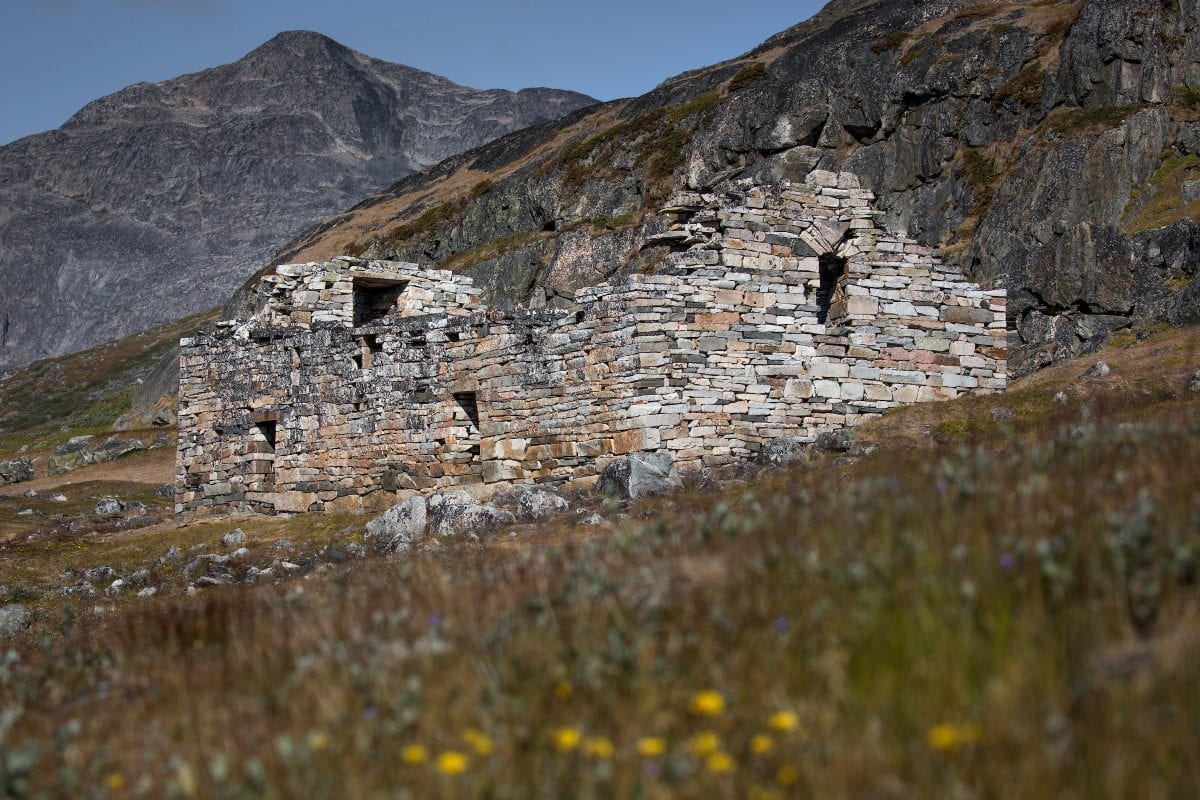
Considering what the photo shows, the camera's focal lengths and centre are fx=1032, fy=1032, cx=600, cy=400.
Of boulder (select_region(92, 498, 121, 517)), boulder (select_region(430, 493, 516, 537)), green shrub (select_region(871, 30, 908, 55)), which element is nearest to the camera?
boulder (select_region(430, 493, 516, 537))

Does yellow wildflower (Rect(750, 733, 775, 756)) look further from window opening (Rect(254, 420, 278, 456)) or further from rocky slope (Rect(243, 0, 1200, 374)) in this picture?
rocky slope (Rect(243, 0, 1200, 374))

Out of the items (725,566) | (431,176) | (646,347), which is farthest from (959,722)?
(431,176)

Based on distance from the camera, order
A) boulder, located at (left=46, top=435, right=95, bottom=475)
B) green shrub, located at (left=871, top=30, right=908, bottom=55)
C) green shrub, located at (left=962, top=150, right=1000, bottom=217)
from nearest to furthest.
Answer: green shrub, located at (left=962, top=150, right=1000, bottom=217), boulder, located at (left=46, top=435, right=95, bottom=475), green shrub, located at (left=871, top=30, right=908, bottom=55)

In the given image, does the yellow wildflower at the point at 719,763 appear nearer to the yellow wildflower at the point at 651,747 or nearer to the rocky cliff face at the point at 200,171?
the yellow wildflower at the point at 651,747

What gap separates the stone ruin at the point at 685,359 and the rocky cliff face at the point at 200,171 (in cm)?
10993

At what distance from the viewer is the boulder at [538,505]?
1438cm

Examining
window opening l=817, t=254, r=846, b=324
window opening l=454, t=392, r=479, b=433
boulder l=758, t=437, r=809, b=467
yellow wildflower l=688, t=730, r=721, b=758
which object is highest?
window opening l=817, t=254, r=846, b=324

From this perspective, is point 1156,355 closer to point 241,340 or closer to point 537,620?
point 537,620

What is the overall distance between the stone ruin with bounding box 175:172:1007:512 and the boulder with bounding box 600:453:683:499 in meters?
0.74

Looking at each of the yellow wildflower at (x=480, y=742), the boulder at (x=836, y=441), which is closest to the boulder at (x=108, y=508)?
the boulder at (x=836, y=441)

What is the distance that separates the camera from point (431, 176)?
9025 centimetres

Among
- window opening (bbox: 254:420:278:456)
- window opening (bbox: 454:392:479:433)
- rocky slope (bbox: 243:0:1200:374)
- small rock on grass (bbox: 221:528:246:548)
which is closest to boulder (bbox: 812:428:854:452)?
window opening (bbox: 454:392:479:433)

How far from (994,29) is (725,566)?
1851 inches

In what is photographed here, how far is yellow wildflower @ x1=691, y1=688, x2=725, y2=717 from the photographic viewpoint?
3.58 m
